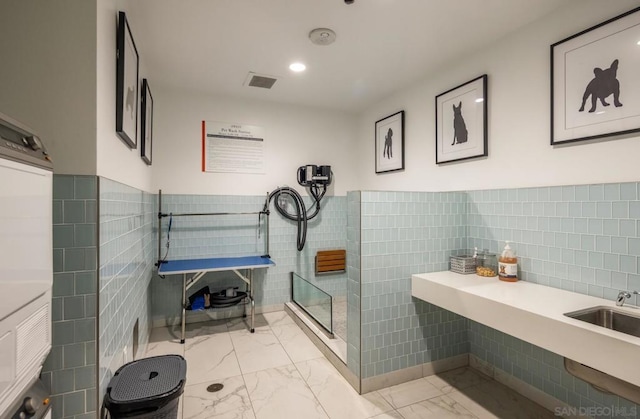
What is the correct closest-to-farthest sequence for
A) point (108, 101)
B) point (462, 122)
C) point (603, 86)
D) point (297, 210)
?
point (108, 101) < point (603, 86) < point (462, 122) < point (297, 210)

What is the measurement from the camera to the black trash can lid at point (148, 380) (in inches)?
57.7

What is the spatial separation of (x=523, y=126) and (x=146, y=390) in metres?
2.76

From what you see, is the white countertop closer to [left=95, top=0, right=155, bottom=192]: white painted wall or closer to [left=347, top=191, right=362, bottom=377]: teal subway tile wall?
[left=347, top=191, right=362, bottom=377]: teal subway tile wall

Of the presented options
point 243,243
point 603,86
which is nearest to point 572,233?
point 603,86

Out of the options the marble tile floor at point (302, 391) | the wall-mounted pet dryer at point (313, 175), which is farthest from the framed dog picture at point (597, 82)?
the wall-mounted pet dryer at point (313, 175)

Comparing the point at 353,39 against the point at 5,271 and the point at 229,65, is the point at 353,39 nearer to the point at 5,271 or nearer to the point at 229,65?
the point at 229,65

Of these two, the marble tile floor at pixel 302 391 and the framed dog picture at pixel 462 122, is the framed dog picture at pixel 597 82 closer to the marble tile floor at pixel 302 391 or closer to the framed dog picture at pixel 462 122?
the framed dog picture at pixel 462 122

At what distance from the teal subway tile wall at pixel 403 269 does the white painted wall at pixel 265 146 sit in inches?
72.7

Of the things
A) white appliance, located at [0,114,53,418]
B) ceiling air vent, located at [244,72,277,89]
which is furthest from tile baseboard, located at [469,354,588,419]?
ceiling air vent, located at [244,72,277,89]

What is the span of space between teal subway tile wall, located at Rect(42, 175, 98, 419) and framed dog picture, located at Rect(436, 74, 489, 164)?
8.33 ft

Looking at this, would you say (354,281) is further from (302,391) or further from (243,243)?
(243,243)

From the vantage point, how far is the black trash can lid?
146 cm

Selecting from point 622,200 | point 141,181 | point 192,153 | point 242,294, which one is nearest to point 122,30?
point 141,181

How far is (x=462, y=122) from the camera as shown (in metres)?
2.64
